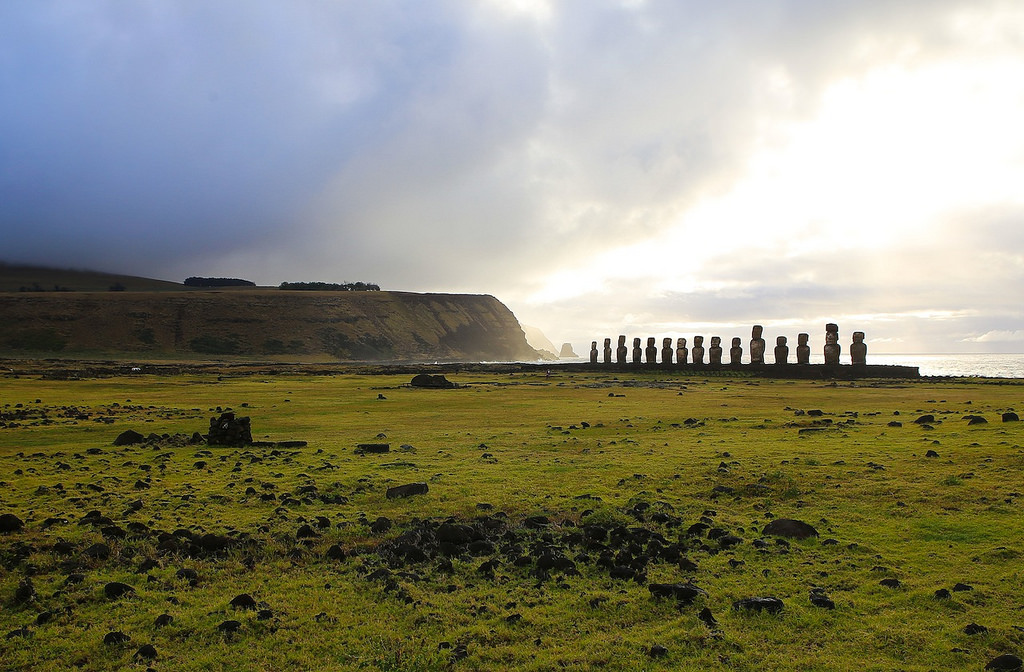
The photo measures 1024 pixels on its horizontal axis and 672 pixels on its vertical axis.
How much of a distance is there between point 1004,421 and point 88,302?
7406 inches

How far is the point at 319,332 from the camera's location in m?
178

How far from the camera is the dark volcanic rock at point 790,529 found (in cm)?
1163

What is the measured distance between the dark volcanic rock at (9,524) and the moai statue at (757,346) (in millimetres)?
74005

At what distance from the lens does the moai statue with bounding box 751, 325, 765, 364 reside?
75562 millimetres

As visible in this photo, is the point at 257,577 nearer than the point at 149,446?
Yes

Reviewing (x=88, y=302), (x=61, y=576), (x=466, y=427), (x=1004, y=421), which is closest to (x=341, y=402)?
(x=466, y=427)

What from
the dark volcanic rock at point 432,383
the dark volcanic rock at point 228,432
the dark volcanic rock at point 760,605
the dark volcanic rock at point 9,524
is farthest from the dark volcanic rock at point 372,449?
the dark volcanic rock at point 432,383

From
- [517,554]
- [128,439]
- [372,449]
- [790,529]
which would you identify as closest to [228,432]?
[128,439]

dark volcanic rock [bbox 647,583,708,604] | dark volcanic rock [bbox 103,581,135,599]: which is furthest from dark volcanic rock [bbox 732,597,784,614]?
dark volcanic rock [bbox 103,581,135,599]

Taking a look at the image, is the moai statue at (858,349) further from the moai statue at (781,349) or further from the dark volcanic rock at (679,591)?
the dark volcanic rock at (679,591)

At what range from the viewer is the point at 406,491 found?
1470cm

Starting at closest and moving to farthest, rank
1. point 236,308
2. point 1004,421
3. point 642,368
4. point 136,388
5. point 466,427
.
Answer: point 1004,421, point 466,427, point 136,388, point 642,368, point 236,308

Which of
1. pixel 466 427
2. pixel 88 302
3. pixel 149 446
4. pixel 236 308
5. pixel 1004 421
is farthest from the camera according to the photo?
pixel 236 308

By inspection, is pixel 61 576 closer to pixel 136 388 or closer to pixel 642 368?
pixel 136 388
